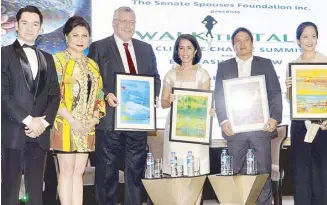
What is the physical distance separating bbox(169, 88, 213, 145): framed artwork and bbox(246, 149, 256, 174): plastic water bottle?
1.15 ft

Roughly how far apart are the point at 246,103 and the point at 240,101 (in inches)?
2.1

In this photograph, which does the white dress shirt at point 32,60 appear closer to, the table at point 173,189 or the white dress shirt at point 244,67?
the table at point 173,189

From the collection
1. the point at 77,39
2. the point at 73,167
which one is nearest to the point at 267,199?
the point at 73,167

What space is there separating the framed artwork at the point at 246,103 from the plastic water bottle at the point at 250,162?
20 cm

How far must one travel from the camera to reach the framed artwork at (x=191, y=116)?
14.7 feet

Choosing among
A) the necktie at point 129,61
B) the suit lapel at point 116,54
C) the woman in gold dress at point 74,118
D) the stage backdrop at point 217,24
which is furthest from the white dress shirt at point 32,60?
the stage backdrop at point 217,24

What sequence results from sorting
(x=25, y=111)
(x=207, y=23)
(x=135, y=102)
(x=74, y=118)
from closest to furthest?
(x=25, y=111), (x=74, y=118), (x=135, y=102), (x=207, y=23)

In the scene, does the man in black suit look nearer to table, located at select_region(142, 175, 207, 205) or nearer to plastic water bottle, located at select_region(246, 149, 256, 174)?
table, located at select_region(142, 175, 207, 205)

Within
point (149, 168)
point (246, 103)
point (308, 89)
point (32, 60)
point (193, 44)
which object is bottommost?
point (149, 168)

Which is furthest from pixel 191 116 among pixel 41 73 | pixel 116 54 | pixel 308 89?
pixel 41 73

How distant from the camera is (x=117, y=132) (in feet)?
14.1

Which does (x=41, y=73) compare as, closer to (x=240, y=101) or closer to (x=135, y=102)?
(x=135, y=102)

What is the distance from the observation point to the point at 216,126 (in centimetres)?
612

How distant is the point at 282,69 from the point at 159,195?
2.75 metres
